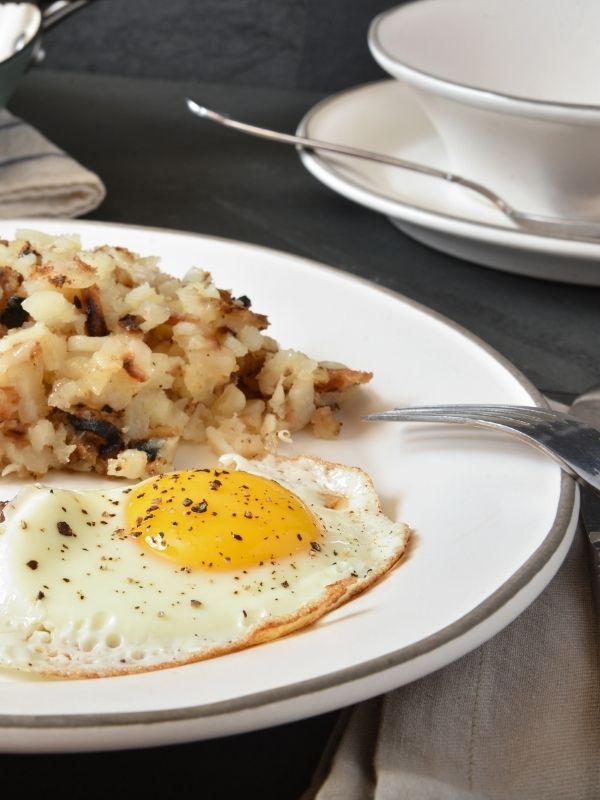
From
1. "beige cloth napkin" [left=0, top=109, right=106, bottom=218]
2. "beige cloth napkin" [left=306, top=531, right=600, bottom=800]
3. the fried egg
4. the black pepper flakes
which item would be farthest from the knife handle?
"beige cloth napkin" [left=0, top=109, right=106, bottom=218]

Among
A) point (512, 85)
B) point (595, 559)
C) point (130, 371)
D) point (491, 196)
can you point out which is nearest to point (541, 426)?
point (595, 559)

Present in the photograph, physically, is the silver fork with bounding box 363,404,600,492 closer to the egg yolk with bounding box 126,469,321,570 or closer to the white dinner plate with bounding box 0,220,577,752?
the white dinner plate with bounding box 0,220,577,752

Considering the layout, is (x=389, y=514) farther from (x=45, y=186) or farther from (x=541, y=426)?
(x=45, y=186)

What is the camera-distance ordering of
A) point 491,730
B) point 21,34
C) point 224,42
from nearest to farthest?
point 491,730 → point 21,34 → point 224,42

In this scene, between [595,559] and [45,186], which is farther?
[45,186]

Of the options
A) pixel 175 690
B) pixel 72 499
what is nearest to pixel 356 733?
pixel 175 690

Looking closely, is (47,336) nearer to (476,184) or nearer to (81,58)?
(476,184)

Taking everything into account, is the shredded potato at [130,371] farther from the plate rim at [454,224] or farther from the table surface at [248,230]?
the plate rim at [454,224]
